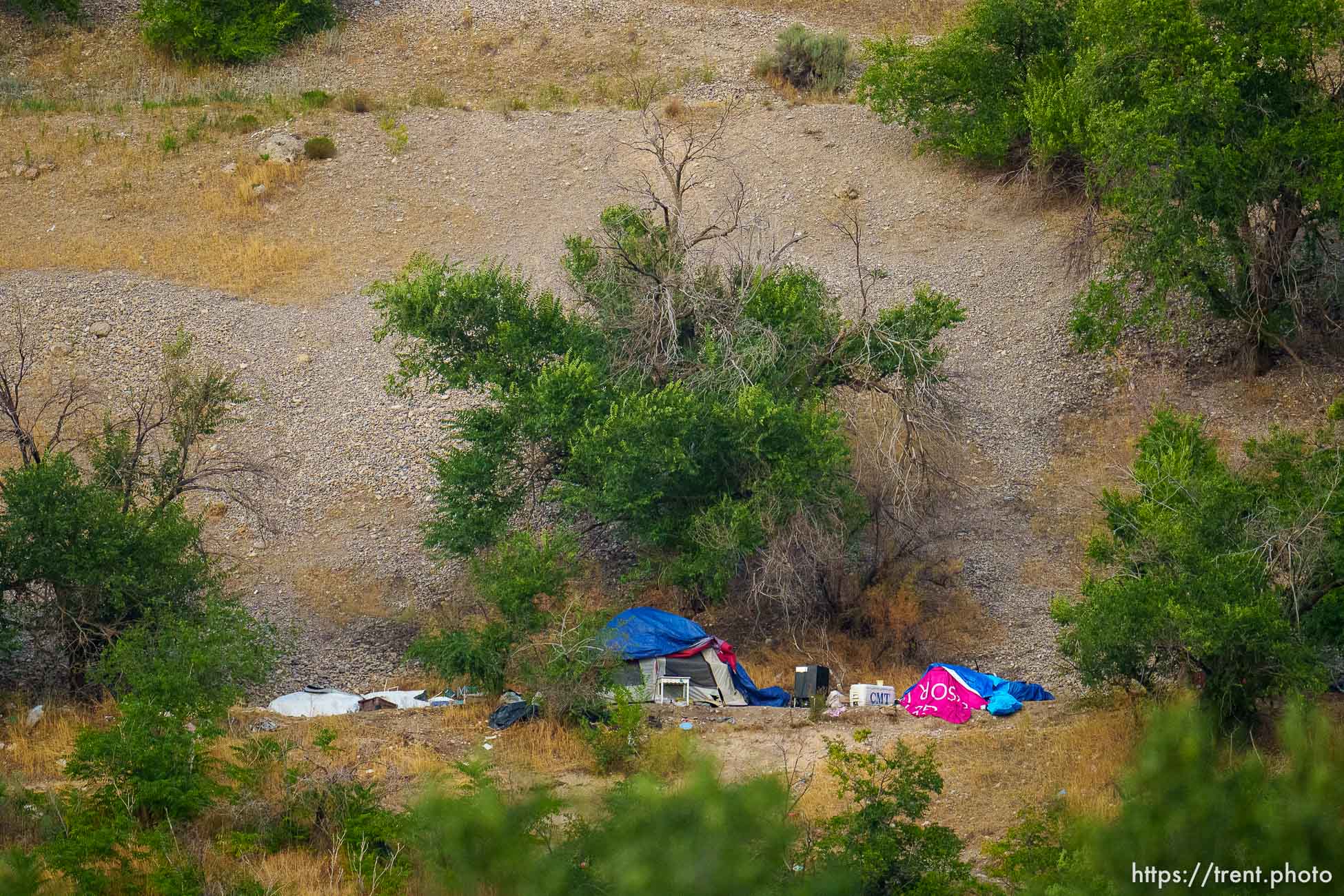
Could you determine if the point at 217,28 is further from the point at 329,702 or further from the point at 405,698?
the point at 405,698

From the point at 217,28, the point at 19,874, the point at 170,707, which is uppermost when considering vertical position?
the point at 217,28

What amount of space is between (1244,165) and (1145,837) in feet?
43.4

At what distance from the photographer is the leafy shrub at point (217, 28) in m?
31.8

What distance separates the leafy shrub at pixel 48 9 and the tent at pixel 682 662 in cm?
2524

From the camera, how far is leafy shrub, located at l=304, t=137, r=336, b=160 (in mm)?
28453

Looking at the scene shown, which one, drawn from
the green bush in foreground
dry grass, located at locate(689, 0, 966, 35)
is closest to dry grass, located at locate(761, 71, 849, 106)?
dry grass, located at locate(689, 0, 966, 35)

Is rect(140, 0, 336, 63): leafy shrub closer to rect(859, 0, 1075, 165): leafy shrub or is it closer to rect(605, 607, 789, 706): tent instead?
rect(859, 0, 1075, 165): leafy shrub

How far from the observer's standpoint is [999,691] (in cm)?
1513

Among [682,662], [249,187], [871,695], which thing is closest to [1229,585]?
[871,695]

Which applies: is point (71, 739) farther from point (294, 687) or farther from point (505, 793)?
point (505, 793)

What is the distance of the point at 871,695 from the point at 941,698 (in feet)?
2.50

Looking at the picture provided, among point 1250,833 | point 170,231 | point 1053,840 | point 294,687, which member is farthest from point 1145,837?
point 170,231

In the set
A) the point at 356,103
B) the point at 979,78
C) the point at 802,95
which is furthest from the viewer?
the point at 802,95

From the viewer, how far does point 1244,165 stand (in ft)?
61.7
